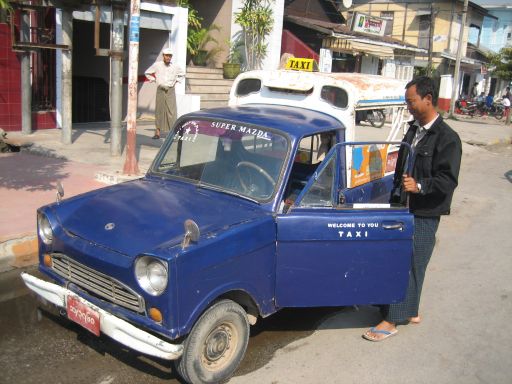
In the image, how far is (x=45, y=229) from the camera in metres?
3.67

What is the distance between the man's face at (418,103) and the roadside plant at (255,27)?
511 inches

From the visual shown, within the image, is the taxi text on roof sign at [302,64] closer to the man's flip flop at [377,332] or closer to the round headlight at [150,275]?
the man's flip flop at [377,332]

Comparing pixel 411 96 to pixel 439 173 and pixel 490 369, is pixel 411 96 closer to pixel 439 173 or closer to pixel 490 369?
pixel 439 173

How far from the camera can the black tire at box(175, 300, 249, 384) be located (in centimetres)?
316

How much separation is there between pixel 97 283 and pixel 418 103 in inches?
102

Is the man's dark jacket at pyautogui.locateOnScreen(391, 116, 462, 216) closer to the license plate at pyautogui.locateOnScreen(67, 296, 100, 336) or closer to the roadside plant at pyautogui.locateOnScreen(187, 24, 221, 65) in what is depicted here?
the license plate at pyautogui.locateOnScreen(67, 296, 100, 336)

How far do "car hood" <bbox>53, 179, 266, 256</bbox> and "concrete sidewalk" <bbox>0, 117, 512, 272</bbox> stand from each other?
194 cm

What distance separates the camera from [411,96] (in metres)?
3.86

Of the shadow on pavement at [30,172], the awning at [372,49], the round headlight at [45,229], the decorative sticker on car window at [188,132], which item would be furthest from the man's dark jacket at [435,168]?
the awning at [372,49]

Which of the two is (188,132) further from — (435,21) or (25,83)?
(435,21)

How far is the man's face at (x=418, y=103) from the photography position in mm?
3852

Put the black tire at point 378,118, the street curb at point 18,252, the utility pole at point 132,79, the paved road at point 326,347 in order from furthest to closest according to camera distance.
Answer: the utility pole at point 132,79, the black tire at point 378,118, the street curb at point 18,252, the paved road at point 326,347

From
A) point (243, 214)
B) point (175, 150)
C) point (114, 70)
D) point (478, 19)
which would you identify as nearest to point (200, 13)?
point (114, 70)

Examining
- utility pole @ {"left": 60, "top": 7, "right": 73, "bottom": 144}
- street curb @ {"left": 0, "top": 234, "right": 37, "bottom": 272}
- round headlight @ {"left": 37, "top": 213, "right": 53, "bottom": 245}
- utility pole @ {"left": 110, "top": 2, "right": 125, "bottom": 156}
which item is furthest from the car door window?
utility pole @ {"left": 60, "top": 7, "right": 73, "bottom": 144}
